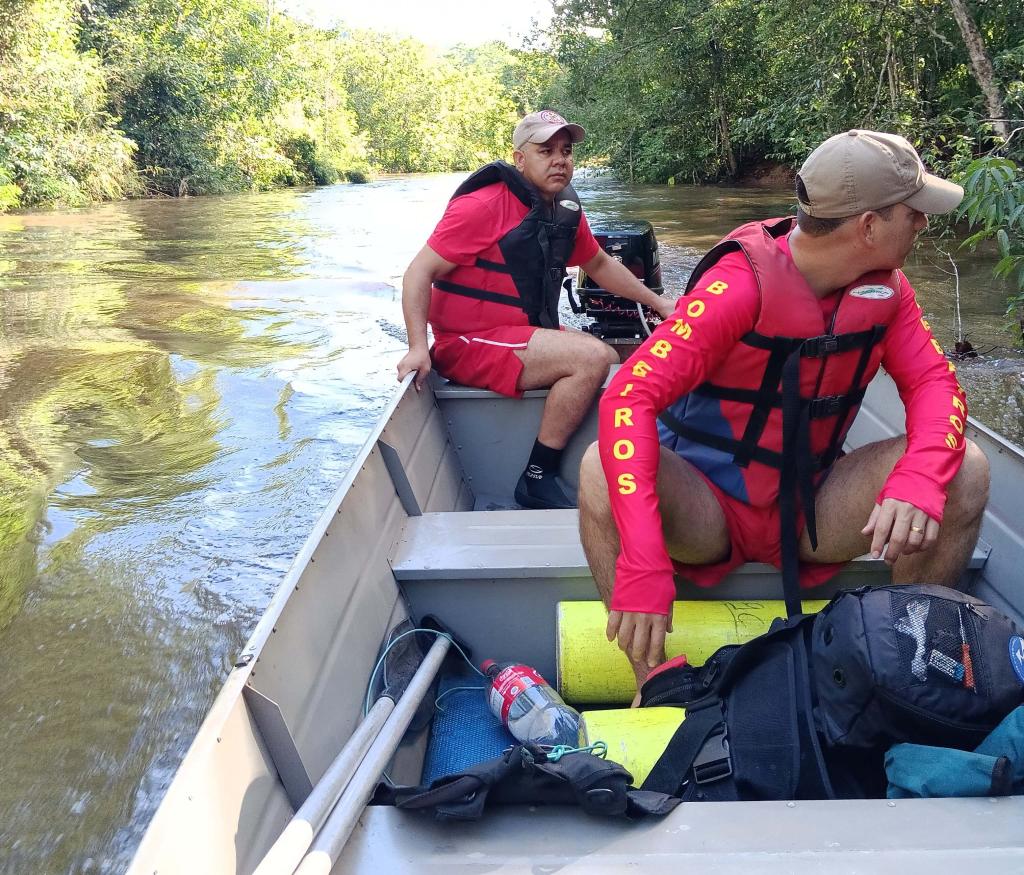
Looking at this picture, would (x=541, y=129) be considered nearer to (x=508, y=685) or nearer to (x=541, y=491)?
(x=541, y=491)

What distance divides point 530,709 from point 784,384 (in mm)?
845

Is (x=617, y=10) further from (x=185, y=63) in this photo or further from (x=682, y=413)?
(x=682, y=413)

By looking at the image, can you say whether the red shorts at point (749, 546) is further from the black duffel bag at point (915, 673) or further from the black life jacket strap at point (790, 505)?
the black duffel bag at point (915, 673)

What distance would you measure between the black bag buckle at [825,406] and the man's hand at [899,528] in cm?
26

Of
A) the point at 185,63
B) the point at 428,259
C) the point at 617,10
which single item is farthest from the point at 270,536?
the point at 185,63

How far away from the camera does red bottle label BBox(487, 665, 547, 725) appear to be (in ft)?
6.26

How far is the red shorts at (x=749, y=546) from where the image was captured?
2002 millimetres

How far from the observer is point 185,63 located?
23281 millimetres

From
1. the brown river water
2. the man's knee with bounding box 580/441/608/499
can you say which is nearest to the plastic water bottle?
the man's knee with bounding box 580/441/608/499

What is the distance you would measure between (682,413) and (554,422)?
1020mm

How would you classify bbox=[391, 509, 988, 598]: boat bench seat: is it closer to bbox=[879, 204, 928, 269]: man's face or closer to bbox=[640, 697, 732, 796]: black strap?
bbox=[640, 697, 732, 796]: black strap

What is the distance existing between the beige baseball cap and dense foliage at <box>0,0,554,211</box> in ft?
59.0

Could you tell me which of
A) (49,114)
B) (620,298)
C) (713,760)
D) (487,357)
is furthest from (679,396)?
(49,114)

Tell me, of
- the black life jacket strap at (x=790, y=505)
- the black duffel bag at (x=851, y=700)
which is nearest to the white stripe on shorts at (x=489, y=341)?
Answer: the black life jacket strap at (x=790, y=505)
